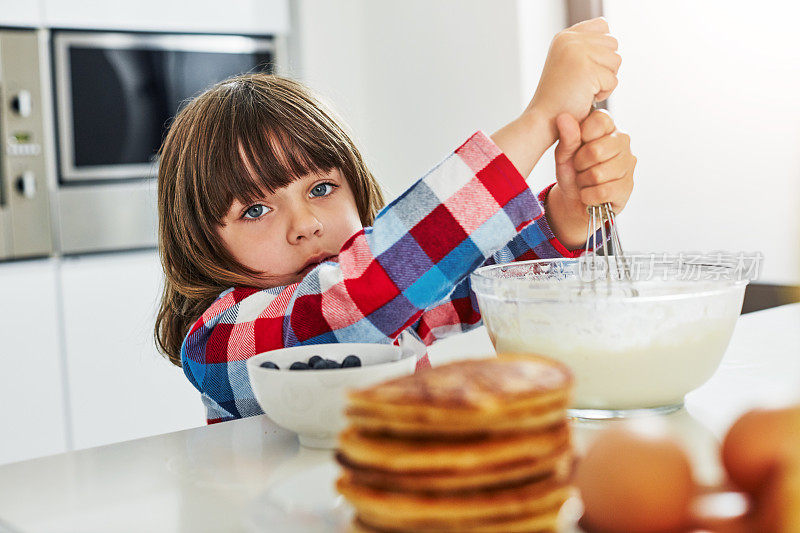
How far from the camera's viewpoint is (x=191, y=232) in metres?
1.18

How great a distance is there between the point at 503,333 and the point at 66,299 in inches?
76.7

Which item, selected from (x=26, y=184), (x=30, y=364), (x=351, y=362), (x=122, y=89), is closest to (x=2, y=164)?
(x=26, y=184)

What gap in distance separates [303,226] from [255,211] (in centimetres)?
9

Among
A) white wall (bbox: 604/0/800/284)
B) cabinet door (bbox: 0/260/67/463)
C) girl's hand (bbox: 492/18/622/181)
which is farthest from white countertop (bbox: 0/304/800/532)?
cabinet door (bbox: 0/260/67/463)

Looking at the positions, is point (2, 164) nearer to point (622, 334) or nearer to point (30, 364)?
point (30, 364)

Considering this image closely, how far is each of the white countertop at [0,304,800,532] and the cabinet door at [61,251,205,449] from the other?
71.4 inches

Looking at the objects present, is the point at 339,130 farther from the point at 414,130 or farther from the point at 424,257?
the point at 414,130

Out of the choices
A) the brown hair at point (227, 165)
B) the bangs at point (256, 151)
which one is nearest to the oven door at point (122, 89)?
the brown hair at point (227, 165)

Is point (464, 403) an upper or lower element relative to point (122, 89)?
lower

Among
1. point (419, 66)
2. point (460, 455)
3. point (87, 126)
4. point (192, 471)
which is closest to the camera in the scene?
point (460, 455)

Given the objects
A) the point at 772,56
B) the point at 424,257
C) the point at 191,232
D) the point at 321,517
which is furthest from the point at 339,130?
the point at 772,56

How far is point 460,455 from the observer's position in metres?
0.35

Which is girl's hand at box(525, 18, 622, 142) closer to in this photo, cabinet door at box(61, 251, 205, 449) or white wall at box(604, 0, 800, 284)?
white wall at box(604, 0, 800, 284)

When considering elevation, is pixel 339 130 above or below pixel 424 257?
above
